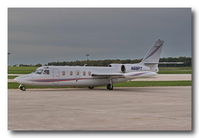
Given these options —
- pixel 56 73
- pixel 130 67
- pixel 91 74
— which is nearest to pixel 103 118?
pixel 56 73

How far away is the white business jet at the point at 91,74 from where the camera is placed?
32906 mm

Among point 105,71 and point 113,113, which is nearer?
point 113,113

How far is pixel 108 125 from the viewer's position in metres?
14.2

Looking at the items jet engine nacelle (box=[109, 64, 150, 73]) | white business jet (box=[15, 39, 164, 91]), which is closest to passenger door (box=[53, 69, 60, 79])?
white business jet (box=[15, 39, 164, 91])

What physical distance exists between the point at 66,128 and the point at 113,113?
4633mm

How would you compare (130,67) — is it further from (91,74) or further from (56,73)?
(56,73)

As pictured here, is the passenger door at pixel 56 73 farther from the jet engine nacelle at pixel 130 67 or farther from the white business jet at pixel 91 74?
the jet engine nacelle at pixel 130 67

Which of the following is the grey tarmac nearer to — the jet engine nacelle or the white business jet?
the white business jet

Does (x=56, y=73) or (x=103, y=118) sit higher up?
(x=56, y=73)

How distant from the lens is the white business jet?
32.9 m

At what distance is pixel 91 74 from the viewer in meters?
36.1

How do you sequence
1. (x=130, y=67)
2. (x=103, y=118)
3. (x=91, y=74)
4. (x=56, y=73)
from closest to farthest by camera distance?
(x=103, y=118), (x=56, y=73), (x=130, y=67), (x=91, y=74)
